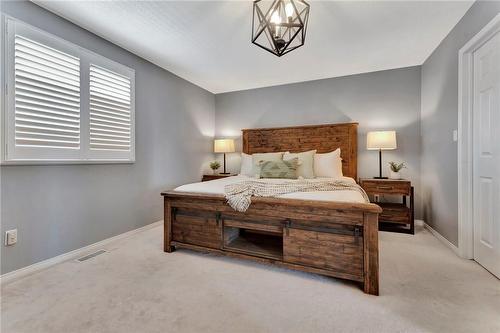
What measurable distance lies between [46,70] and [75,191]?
117 centimetres

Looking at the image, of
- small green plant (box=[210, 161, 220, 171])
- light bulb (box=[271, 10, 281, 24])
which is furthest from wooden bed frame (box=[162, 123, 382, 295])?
small green plant (box=[210, 161, 220, 171])

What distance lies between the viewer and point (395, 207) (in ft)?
9.92

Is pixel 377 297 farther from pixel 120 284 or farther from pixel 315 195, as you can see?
pixel 120 284

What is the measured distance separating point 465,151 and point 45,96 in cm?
402

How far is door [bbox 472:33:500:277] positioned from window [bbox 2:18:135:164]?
3.73 meters

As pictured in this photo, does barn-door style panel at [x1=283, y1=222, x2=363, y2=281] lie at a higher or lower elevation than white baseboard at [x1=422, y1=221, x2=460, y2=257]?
higher

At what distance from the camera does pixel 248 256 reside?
81.7 inches

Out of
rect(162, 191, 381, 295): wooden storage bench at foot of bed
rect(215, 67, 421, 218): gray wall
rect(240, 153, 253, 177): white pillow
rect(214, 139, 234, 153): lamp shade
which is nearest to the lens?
rect(162, 191, 381, 295): wooden storage bench at foot of bed

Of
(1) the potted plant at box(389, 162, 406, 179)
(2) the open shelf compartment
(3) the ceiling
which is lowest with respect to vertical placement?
(2) the open shelf compartment

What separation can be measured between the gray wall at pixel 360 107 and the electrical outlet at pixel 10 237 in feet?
11.3

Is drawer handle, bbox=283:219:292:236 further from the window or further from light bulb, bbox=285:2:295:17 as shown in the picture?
the window

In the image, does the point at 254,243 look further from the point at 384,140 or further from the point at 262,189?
the point at 384,140

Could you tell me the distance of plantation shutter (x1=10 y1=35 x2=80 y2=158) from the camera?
1.87m

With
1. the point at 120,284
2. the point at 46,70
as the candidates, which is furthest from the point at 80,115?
the point at 120,284
